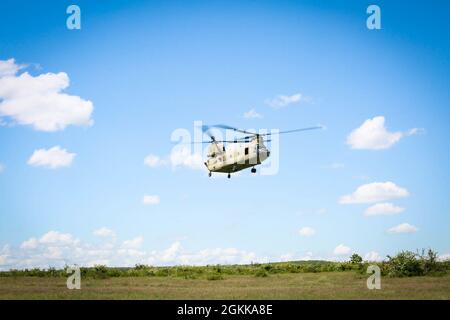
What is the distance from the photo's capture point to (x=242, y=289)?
3419cm

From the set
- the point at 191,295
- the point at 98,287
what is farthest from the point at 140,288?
the point at 191,295

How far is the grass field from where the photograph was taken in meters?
30.1

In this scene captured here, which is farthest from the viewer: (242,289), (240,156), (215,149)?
(215,149)

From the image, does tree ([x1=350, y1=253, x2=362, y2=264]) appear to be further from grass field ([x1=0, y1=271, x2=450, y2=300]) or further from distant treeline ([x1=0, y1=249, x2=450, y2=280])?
grass field ([x1=0, y1=271, x2=450, y2=300])

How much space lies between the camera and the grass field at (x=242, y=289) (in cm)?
3014

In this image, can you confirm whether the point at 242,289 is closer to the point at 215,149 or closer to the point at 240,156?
the point at 240,156

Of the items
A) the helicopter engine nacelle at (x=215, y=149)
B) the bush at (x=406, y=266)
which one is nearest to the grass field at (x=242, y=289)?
the bush at (x=406, y=266)

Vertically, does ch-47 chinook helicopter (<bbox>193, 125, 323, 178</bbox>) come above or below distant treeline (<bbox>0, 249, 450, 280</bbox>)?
above

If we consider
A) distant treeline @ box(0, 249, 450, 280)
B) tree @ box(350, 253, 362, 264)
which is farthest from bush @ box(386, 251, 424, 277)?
tree @ box(350, 253, 362, 264)

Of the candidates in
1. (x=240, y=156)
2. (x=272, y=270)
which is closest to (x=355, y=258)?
(x=272, y=270)

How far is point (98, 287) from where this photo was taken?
36312 millimetres
